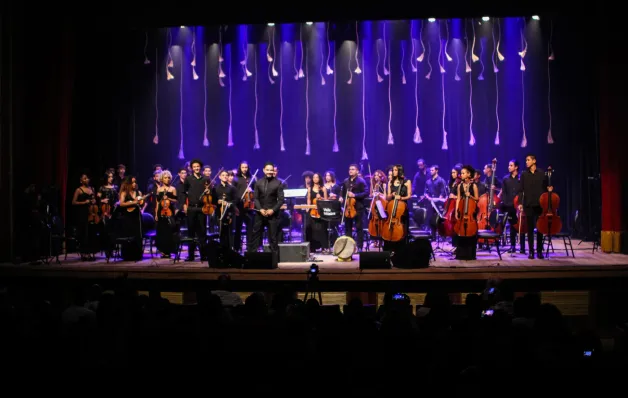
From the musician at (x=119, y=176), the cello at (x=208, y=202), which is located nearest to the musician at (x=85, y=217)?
the musician at (x=119, y=176)

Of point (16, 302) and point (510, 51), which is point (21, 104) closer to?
point (16, 302)

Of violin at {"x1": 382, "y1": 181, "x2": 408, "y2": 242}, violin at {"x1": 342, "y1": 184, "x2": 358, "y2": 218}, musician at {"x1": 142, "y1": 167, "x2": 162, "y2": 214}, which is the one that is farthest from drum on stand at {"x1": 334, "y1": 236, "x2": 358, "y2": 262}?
musician at {"x1": 142, "y1": 167, "x2": 162, "y2": 214}

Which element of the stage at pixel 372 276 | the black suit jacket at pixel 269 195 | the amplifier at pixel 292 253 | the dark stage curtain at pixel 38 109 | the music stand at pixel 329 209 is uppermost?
the dark stage curtain at pixel 38 109

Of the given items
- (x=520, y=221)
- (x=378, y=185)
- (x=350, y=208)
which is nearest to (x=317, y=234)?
(x=350, y=208)

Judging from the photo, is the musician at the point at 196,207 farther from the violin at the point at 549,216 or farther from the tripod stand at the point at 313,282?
the violin at the point at 549,216

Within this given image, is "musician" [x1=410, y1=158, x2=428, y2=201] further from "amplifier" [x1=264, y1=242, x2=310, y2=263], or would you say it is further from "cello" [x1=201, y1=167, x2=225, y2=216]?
"cello" [x1=201, y1=167, x2=225, y2=216]

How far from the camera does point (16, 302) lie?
527cm

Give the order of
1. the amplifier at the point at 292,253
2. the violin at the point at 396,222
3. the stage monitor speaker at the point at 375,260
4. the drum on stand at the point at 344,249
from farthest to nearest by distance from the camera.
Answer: the drum on stand at the point at 344,249 → the amplifier at the point at 292,253 → the violin at the point at 396,222 → the stage monitor speaker at the point at 375,260

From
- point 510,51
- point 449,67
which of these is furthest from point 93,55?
point 510,51

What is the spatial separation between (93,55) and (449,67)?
905 centimetres

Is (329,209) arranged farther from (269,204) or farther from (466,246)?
(466,246)

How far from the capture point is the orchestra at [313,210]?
10711 mm

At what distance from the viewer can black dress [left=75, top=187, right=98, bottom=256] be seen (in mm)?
11969

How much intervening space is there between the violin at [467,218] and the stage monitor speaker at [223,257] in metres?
3.77
